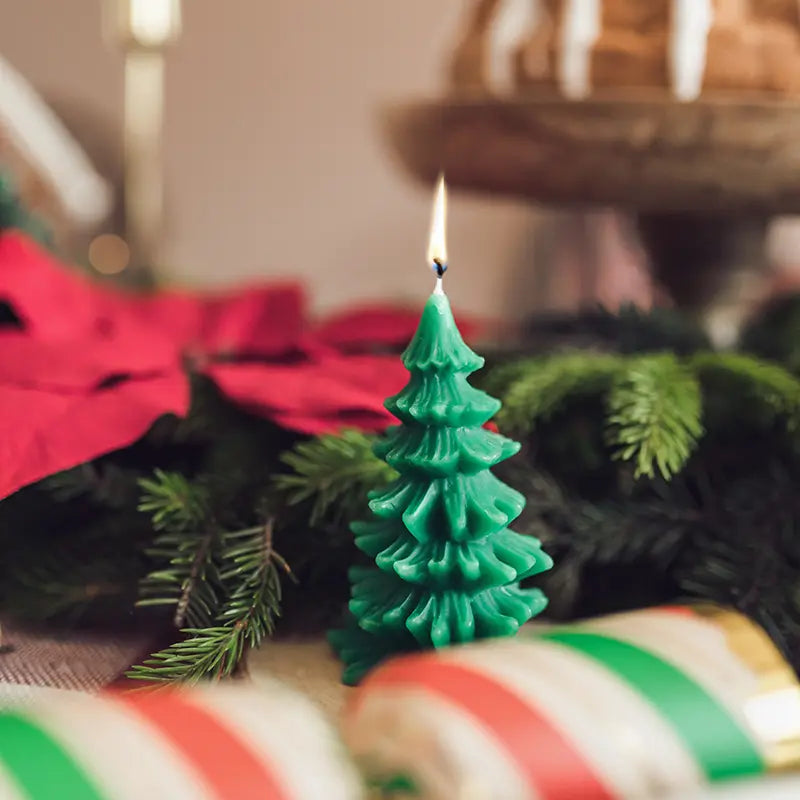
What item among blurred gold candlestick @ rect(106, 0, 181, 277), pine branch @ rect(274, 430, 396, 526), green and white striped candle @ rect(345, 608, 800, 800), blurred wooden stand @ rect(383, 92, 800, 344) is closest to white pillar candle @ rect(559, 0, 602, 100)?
blurred wooden stand @ rect(383, 92, 800, 344)

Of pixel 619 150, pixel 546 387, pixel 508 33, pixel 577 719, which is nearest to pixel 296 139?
pixel 508 33

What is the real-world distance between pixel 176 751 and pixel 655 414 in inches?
9.6

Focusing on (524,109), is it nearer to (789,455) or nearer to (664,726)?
(789,455)

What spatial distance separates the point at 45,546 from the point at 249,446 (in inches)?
3.7

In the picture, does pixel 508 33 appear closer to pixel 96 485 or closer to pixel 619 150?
pixel 619 150

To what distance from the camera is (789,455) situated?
437 mm

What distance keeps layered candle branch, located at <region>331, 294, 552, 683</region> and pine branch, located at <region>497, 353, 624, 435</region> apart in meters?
0.11

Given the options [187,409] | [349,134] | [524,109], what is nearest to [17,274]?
[187,409]

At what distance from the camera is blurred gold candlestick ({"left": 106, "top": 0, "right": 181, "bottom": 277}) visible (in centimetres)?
95

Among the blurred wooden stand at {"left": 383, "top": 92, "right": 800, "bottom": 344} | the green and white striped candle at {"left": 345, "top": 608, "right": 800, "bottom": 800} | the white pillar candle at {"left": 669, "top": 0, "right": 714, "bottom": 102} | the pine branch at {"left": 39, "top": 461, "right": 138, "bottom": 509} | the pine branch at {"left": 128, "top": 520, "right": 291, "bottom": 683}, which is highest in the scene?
the white pillar candle at {"left": 669, "top": 0, "right": 714, "bottom": 102}

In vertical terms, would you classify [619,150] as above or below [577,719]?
above

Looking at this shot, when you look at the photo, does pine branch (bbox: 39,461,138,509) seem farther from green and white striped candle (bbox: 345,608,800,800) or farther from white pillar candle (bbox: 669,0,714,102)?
white pillar candle (bbox: 669,0,714,102)

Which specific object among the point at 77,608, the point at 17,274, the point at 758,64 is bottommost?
the point at 77,608

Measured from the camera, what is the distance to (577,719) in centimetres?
23
